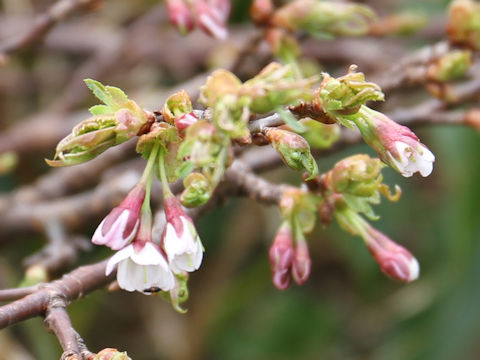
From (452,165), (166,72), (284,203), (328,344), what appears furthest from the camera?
(328,344)

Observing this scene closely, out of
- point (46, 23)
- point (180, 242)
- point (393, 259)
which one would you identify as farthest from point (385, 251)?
point (46, 23)

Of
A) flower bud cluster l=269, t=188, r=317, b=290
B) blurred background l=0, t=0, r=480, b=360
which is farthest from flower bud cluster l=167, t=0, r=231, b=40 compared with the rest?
blurred background l=0, t=0, r=480, b=360

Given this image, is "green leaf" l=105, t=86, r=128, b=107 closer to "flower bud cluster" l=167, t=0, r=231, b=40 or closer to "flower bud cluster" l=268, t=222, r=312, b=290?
"flower bud cluster" l=268, t=222, r=312, b=290

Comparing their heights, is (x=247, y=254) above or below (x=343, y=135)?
below

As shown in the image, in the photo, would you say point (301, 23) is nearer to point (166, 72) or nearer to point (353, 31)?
point (353, 31)

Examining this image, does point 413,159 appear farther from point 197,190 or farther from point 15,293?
point 15,293

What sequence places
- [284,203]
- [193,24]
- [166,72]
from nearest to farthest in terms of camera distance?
[284,203]
[193,24]
[166,72]

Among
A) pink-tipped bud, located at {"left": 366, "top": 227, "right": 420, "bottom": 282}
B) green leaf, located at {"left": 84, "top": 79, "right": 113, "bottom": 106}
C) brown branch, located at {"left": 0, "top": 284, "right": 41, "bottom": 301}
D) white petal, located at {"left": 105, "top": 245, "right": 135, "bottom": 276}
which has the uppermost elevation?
green leaf, located at {"left": 84, "top": 79, "right": 113, "bottom": 106}

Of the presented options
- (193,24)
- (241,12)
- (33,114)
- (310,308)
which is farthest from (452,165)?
(33,114)
